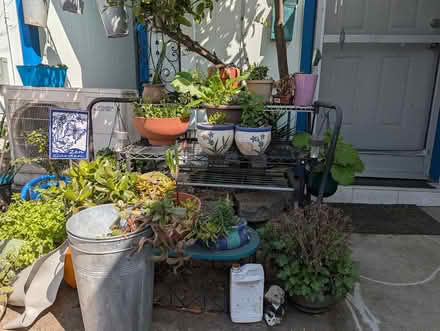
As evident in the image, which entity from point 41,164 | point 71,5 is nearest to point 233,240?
point 41,164

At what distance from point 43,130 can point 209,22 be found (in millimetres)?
1778

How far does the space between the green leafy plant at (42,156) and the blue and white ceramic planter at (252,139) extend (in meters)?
1.51

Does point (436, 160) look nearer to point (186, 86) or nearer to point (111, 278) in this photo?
point (186, 86)

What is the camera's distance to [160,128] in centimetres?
209

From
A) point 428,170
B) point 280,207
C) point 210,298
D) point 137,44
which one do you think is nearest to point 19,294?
point 210,298

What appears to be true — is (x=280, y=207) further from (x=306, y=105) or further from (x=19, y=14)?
(x=19, y=14)

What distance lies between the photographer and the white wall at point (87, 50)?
3.22 metres

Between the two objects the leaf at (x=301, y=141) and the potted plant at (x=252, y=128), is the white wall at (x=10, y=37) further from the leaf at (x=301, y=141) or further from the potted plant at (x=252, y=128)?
the leaf at (x=301, y=141)

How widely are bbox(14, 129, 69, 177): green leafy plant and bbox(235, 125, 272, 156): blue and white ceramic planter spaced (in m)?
1.51

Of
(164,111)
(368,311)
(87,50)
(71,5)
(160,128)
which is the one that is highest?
(71,5)

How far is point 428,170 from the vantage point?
10.8 ft

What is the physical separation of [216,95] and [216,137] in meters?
0.34

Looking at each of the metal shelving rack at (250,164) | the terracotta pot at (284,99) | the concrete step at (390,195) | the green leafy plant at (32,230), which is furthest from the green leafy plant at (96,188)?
the concrete step at (390,195)

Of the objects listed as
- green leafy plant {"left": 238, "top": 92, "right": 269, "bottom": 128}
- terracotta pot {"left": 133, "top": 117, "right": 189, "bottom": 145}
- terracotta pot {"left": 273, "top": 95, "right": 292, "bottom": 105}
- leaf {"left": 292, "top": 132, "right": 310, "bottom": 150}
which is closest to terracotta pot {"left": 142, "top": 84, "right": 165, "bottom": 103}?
terracotta pot {"left": 133, "top": 117, "right": 189, "bottom": 145}
